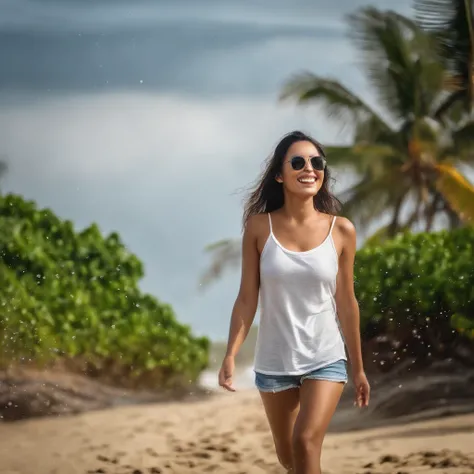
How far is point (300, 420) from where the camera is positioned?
3.28 metres

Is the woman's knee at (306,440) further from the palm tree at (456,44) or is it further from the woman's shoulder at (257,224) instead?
the palm tree at (456,44)

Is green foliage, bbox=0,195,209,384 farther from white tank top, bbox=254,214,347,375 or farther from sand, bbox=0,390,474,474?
white tank top, bbox=254,214,347,375

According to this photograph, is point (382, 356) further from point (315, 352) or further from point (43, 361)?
point (315, 352)

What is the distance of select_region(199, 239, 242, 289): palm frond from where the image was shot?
22.2ft

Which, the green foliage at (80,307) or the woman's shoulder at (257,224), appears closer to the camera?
the woman's shoulder at (257,224)

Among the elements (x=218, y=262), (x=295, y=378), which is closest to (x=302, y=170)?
(x=295, y=378)

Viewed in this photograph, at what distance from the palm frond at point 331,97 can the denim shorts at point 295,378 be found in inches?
153

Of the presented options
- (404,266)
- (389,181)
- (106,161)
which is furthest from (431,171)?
(106,161)

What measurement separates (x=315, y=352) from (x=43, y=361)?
3.76m

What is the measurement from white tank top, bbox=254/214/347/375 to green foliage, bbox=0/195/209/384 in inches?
143

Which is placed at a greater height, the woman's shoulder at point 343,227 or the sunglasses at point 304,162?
the sunglasses at point 304,162

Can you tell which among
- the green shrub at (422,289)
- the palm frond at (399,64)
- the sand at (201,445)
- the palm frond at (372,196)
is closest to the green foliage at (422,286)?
the green shrub at (422,289)

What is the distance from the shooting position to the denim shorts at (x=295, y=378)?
130 inches

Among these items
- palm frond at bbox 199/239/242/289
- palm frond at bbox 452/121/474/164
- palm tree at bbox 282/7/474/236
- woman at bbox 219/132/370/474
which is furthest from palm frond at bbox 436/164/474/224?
woman at bbox 219/132/370/474
